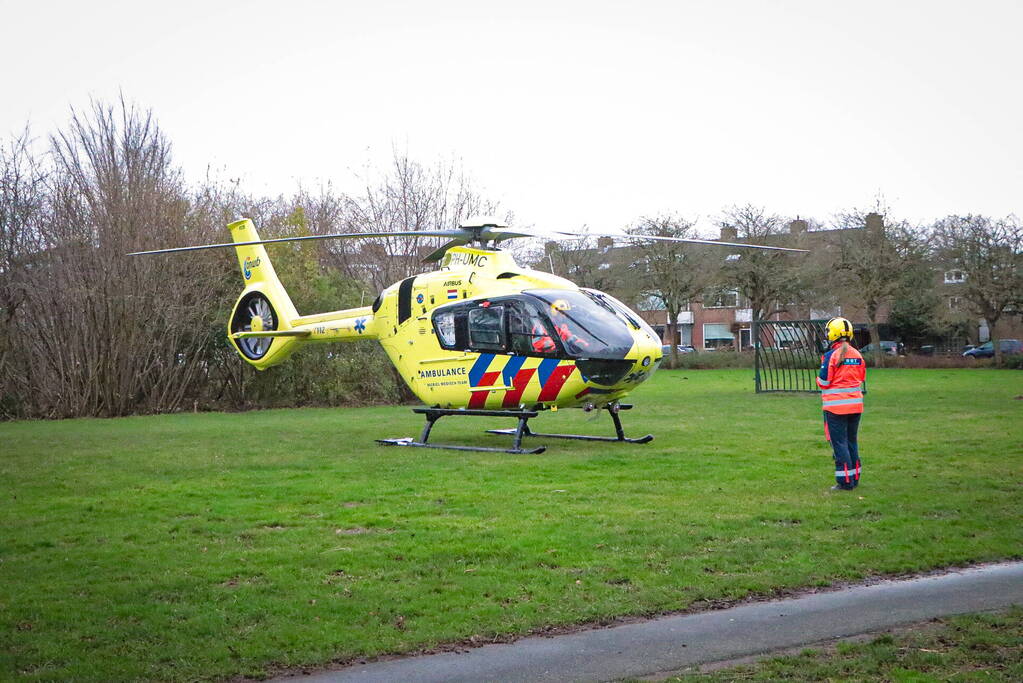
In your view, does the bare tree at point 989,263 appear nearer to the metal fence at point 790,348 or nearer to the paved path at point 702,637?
the metal fence at point 790,348

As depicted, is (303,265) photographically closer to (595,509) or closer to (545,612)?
(595,509)

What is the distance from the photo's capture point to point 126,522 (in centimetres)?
941

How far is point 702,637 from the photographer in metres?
5.75

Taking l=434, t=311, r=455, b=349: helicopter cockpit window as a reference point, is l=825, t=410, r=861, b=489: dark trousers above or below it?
below

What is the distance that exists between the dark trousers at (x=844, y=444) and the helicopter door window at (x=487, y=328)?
217 inches

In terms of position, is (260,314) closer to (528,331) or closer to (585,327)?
(528,331)

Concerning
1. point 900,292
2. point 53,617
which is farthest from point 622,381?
point 900,292

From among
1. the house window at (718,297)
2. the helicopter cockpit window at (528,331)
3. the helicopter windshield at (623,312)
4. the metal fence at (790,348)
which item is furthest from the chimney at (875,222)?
the helicopter cockpit window at (528,331)

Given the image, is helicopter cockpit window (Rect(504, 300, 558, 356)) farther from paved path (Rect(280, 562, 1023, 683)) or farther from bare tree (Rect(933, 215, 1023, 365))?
bare tree (Rect(933, 215, 1023, 365))

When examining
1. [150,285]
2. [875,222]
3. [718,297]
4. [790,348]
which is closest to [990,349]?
[875,222]

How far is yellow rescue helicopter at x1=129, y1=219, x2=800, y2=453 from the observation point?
13.9 metres

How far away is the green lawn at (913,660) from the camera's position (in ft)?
16.2

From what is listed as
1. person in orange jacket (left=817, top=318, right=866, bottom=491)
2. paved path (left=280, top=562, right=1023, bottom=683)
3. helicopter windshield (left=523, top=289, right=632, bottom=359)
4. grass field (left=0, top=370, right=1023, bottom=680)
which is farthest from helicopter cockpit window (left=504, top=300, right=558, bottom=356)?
paved path (left=280, top=562, right=1023, bottom=683)

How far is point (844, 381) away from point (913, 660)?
17.8ft
